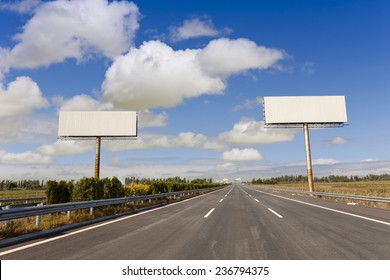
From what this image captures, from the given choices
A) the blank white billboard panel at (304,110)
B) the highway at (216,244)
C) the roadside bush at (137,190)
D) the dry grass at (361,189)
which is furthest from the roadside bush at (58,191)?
the blank white billboard panel at (304,110)

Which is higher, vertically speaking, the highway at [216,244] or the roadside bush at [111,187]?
the roadside bush at [111,187]

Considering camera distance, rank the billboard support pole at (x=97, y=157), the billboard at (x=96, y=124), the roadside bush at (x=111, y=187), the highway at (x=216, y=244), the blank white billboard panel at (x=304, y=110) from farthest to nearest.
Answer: the billboard support pole at (x=97, y=157) < the billboard at (x=96, y=124) < the blank white billboard panel at (x=304, y=110) < the roadside bush at (x=111, y=187) < the highway at (x=216, y=244)

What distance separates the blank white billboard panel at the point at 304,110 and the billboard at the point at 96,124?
18.4 m

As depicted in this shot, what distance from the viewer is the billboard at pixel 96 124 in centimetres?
4106

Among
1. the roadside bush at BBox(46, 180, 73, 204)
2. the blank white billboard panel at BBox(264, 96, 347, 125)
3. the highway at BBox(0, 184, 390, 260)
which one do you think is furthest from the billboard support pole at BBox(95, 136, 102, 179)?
the highway at BBox(0, 184, 390, 260)

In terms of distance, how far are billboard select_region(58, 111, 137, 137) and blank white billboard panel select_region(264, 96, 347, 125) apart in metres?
18.4

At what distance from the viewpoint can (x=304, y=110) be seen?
135 ft

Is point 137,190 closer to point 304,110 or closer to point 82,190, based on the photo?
point 82,190

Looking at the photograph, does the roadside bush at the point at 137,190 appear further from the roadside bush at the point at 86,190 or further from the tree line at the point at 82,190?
the roadside bush at the point at 86,190
